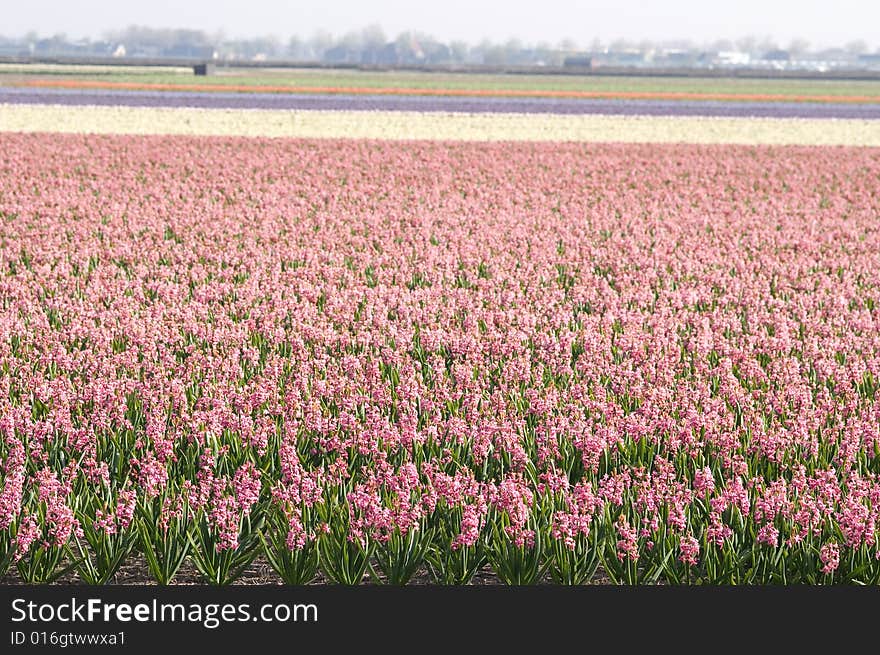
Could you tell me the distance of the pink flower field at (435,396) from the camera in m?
6.16

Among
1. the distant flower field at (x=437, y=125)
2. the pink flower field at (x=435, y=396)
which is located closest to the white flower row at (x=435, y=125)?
the distant flower field at (x=437, y=125)

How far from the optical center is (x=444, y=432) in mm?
7789

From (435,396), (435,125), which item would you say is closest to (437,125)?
(435,125)

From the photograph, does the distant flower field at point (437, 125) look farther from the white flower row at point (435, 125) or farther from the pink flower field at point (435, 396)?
the pink flower field at point (435, 396)

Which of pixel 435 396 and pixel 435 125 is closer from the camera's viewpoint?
pixel 435 396

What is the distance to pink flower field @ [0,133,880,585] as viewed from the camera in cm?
616

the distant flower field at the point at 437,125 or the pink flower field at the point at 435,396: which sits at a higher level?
the pink flower field at the point at 435,396

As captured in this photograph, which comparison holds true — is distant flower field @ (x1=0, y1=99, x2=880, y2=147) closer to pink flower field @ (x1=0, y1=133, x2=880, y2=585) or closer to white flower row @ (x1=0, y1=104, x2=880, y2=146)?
white flower row @ (x1=0, y1=104, x2=880, y2=146)

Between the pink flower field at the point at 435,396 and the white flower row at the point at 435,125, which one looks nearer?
the pink flower field at the point at 435,396

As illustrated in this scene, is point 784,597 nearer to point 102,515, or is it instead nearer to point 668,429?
point 668,429

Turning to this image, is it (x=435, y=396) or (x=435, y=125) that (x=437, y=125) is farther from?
(x=435, y=396)

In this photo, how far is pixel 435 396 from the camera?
8.52 meters

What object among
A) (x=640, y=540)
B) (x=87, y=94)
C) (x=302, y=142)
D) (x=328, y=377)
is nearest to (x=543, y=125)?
(x=302, y=142)

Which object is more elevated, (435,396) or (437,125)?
(435,396)
